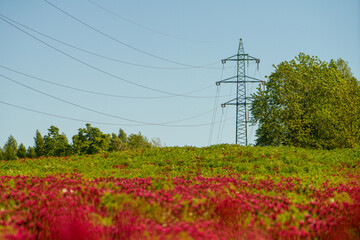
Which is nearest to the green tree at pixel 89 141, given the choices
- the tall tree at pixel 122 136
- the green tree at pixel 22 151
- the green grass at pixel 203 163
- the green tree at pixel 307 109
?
the green tree at pixel 307 109

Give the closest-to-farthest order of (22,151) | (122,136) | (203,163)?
(203,163) → (22,151) → (122,136)

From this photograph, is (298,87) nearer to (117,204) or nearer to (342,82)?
(342,82)

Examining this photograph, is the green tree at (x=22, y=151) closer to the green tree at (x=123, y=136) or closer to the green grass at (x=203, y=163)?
the green tree at (x=123, y=136)

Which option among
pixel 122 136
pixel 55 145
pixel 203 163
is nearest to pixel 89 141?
pixel 55 145

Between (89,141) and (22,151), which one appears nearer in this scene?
(89,141)

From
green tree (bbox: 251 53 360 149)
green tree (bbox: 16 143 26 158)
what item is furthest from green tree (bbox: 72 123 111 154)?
green tree (bbox: 16 143 26 158)

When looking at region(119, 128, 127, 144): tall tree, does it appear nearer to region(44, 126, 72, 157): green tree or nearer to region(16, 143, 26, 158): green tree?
region(16, 143, 26, 158): green tree

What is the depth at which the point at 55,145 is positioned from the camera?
51219 millimetres

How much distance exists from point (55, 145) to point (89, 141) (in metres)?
6.64

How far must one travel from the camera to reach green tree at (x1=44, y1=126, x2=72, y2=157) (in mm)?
49406

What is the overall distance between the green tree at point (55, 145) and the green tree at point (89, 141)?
157 cm

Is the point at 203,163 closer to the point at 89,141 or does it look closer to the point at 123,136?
the point at 89,141

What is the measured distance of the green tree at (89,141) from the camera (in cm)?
4778

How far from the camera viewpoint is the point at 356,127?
32688 mm
